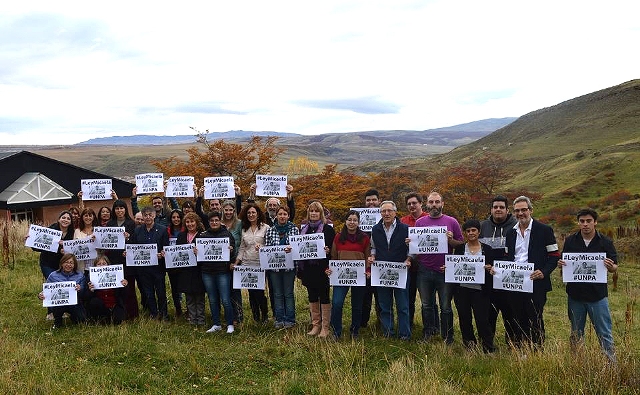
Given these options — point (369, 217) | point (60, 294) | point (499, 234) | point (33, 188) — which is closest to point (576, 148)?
point (33, 188)

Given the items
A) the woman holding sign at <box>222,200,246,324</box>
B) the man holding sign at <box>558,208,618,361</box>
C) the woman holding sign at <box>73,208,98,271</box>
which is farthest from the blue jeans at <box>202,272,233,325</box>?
the man holding sign at <box>558,208,618,361</box>

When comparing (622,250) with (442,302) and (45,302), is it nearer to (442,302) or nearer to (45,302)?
(442,302)

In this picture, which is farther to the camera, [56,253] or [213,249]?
[56,253]

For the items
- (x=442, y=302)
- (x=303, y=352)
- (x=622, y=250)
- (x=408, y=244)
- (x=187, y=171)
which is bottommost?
(x=622, y=250)

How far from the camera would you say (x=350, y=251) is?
775 cm

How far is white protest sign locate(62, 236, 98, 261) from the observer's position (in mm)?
8594

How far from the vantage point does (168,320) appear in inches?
356

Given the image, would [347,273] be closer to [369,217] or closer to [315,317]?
[315,317]

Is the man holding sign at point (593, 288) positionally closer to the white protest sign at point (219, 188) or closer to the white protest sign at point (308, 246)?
the white protest sign at point (308, 246)

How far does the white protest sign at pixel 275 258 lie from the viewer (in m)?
8.12

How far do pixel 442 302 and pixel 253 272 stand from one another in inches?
123

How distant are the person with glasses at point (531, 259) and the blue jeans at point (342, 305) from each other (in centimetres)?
231

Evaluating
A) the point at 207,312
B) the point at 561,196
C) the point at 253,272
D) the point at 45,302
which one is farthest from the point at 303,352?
the point at 561,196

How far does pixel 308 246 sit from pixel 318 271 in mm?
466
